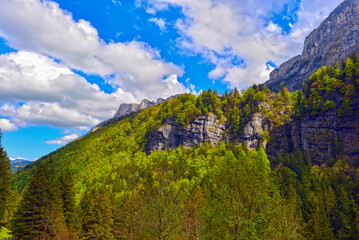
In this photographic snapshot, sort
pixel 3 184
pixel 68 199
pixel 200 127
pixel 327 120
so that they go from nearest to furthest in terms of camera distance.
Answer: pixel 3 184 < pixel 68 199 < pixel 327 120 < pixel 200 127

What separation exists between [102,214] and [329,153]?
8162 cm

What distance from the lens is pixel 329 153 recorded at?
74.5 meters

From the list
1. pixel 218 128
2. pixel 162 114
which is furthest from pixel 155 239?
pixel 162 114

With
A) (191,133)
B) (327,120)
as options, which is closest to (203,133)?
(191,133)

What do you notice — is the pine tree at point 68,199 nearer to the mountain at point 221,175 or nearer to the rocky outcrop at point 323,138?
the mountain at point 221,175

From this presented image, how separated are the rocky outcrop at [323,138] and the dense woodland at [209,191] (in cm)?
324

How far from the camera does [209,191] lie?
1817 inches

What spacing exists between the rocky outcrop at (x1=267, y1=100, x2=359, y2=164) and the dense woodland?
3.24m

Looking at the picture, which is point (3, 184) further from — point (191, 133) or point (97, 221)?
point (191, 133)

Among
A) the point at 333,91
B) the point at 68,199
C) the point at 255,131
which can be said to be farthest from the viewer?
the point at 255,131

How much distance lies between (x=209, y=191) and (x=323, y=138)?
200 feet

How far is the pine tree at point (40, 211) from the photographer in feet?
98.0

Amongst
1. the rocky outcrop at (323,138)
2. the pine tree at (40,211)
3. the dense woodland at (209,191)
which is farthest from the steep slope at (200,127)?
the pine tree at (40,211)

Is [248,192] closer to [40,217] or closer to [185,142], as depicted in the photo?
[40,217]
